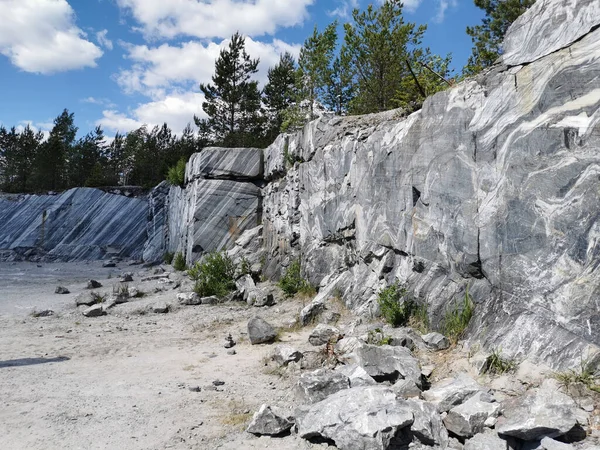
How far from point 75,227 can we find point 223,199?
13784 mm

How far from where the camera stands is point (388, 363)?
4.43 metres

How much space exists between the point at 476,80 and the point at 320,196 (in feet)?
16.4

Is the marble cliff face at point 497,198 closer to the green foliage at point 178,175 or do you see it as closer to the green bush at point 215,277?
the green bush at point 215,277

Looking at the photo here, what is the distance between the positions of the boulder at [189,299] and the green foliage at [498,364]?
699cm

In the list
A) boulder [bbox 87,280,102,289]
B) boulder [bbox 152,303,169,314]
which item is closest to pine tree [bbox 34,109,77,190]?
boulder [bbox 87,280,102,289]

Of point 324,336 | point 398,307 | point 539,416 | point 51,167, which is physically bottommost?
point 324,336

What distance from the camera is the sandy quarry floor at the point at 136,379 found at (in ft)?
12.4

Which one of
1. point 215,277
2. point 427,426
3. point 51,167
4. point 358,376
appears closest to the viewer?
point 427,426

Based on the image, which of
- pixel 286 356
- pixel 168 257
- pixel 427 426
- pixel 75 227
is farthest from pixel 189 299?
pixel 75 227

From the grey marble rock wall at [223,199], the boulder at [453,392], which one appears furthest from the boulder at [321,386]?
the grey marble rock wall at [223,199]

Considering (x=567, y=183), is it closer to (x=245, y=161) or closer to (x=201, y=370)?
(x=201, y=370)

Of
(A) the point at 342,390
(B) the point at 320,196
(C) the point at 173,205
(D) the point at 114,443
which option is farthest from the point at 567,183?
(C) the point at 173,205

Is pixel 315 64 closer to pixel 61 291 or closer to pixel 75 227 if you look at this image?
pixel 61 291

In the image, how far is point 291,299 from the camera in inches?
375
